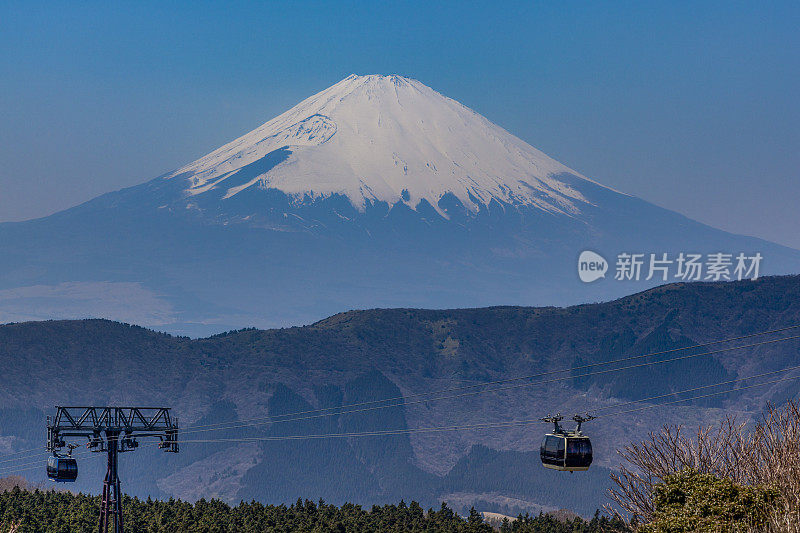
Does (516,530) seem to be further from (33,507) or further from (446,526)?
(33,507)

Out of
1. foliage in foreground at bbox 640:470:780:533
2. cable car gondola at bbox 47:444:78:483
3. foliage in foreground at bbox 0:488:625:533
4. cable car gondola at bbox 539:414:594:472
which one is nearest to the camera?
foliage in foreground at bbox 640:470:780:533

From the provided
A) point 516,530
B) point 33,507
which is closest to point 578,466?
point 516,530

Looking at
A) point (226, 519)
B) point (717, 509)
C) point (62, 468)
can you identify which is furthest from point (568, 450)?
point (226, 519)

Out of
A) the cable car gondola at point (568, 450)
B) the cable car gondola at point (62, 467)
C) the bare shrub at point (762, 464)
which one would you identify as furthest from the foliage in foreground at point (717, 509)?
the cable car gondola at point (62, 467)

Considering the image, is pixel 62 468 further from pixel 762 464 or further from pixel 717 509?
pixel 717 509

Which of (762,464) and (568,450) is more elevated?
(568,450)

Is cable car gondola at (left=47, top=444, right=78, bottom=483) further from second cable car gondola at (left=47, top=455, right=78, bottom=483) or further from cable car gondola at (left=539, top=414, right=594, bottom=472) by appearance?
cable car gondola at (left=539, top=414, right=594, bottom=472)

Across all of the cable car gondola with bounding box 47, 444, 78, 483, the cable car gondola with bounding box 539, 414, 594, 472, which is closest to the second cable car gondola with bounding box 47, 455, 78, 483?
the cable car gondola with bounding box 47, 444, 78, 483

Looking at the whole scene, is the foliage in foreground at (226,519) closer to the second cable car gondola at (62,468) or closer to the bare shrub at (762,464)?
the second cable car gondola at (62,468)

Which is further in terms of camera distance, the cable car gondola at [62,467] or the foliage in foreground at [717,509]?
the cable car gondola at [62,467]
